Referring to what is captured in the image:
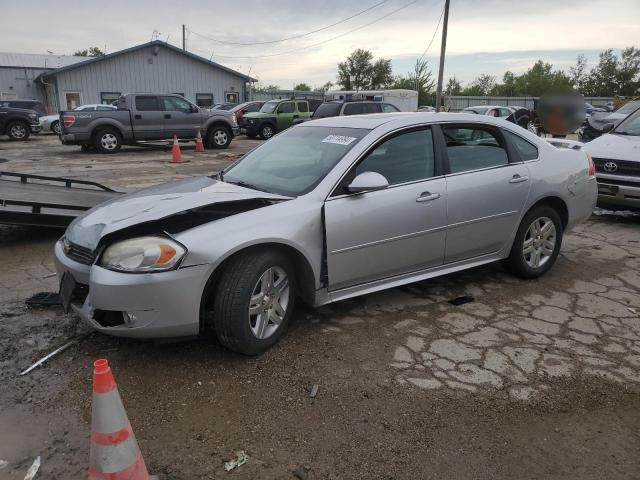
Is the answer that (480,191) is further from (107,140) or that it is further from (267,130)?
(267,130)

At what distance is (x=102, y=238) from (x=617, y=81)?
6912 cm

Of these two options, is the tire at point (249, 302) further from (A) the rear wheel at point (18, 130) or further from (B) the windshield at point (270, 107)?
(A) the rear wheel at point (18, 130)

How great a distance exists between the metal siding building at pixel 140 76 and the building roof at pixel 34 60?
6378 mm

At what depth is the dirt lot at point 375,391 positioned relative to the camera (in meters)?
2.45

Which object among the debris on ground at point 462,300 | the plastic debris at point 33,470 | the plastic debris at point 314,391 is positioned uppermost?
the debris on ground at point 462,300

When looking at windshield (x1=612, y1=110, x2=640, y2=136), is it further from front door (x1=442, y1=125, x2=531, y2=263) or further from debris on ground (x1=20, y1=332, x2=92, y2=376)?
debris on ground (x1=20, y1=332, x2=92, y2=376)

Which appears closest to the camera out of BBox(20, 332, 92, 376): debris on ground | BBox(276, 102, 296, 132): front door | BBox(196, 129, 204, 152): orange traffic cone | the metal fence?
BBox(20, 332, 92, 376): debris on ground

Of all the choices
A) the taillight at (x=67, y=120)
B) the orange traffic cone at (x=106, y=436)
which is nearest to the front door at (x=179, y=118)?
the taillight at (x=67, y=120)

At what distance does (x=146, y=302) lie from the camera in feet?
9.58

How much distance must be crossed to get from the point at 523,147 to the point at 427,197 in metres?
1.37

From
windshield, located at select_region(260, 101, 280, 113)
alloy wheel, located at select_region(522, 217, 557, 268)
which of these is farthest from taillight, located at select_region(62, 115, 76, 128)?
alloy wheel, located at select_region(522, 217, 557, 268)

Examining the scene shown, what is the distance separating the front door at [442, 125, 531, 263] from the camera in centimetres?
417

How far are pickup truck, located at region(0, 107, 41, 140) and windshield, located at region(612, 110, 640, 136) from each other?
2138 centimetres

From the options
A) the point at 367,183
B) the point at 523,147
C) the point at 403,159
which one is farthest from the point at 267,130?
the point at 367,183
